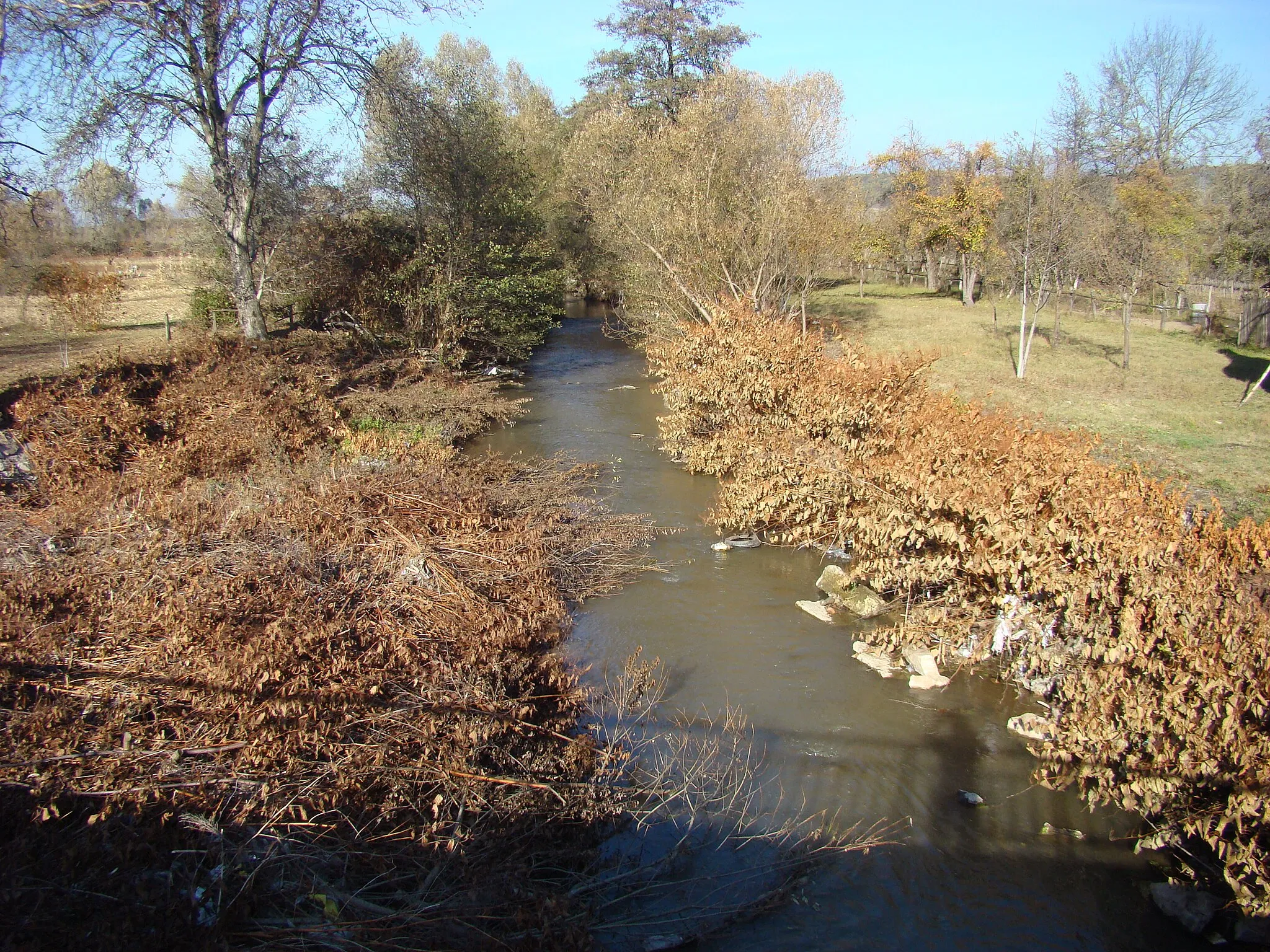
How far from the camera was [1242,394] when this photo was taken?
1583 cm

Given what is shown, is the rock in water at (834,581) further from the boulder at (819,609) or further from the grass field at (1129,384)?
the grass field at (1129,384)

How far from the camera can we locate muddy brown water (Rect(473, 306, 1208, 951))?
507 centimetres

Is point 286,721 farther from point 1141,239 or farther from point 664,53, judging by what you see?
point 664,53

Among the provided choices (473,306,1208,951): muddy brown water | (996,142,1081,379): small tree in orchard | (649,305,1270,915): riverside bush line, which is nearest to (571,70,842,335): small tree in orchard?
(996,142,1081,379): small tree in orchard

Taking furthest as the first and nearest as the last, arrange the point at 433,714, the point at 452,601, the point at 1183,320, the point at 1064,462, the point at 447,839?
the point at 1183,320 → the point at 452,601 → the point at 1064,462 → the point at 433,714 → the point at 447,839

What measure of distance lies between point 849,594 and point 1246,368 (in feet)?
51.9

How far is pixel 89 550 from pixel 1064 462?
9318mm

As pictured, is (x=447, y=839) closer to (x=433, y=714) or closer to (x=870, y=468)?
(x=433, y=714)

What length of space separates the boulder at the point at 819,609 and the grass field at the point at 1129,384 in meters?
3.48

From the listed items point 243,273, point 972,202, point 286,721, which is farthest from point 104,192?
point 972,202

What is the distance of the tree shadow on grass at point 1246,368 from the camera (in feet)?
54.3

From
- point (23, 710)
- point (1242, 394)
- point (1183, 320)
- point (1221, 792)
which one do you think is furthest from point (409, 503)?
point (1183, 320)

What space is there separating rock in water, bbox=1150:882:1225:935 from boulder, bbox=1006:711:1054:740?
160cm

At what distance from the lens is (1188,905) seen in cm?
507
